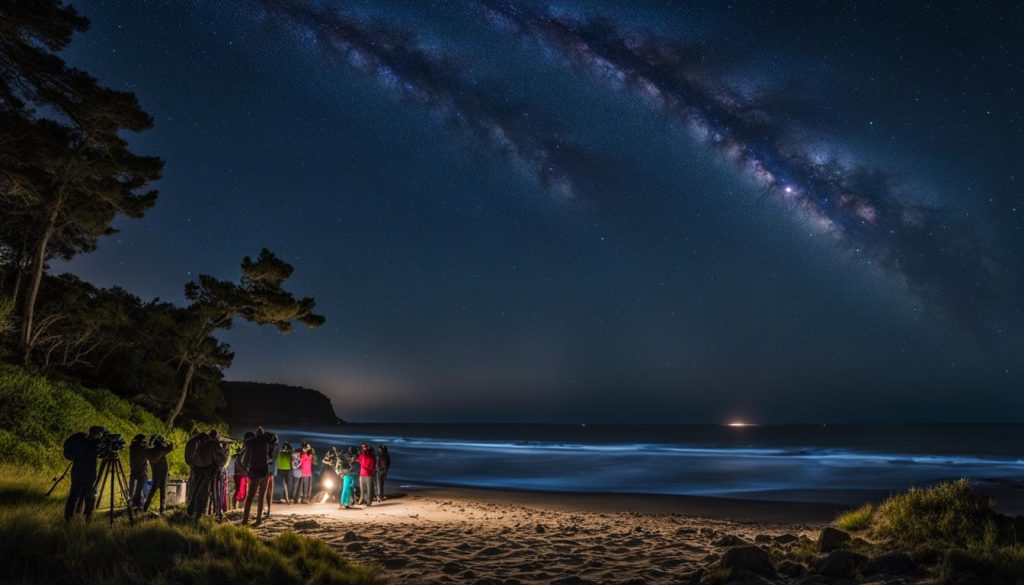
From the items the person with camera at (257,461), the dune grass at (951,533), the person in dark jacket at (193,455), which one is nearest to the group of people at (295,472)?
the person with camera at (257,461)

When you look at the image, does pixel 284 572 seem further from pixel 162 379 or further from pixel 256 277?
pixel 162 379

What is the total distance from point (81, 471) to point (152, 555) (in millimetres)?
3061

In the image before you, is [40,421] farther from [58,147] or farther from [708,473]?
[708,473]

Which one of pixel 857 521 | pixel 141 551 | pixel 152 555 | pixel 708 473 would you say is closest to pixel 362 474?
pixel 141 551

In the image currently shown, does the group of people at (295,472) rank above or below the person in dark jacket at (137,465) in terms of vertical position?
below

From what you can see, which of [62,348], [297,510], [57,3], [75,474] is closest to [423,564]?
[75,474]

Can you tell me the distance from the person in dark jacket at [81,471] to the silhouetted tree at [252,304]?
14.5m

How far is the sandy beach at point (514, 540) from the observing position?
941cm

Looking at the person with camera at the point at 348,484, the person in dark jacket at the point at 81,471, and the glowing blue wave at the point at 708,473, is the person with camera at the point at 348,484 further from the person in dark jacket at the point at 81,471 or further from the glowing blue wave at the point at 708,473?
the glowing blue wave at the point at 708,473

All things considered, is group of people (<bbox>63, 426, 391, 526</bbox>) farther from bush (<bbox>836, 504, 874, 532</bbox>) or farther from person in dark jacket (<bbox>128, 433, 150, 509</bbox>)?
bush (<bbox>836, 504, 874, 532</bbox>)

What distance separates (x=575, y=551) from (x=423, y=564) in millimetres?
2740

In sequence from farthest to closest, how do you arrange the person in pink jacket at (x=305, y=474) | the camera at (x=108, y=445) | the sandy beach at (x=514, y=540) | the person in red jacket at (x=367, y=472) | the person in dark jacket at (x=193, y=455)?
the person in pink jacket at (x=305, y=474) → the person in red jacket at (x=367, y=472) → the person in dark jacket at (x=193, y=455) → the camera at (x=108, y=445) → the sandy beach at (x=514, y=540)

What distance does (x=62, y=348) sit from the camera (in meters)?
26.5

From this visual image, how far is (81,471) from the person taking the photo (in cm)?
997
